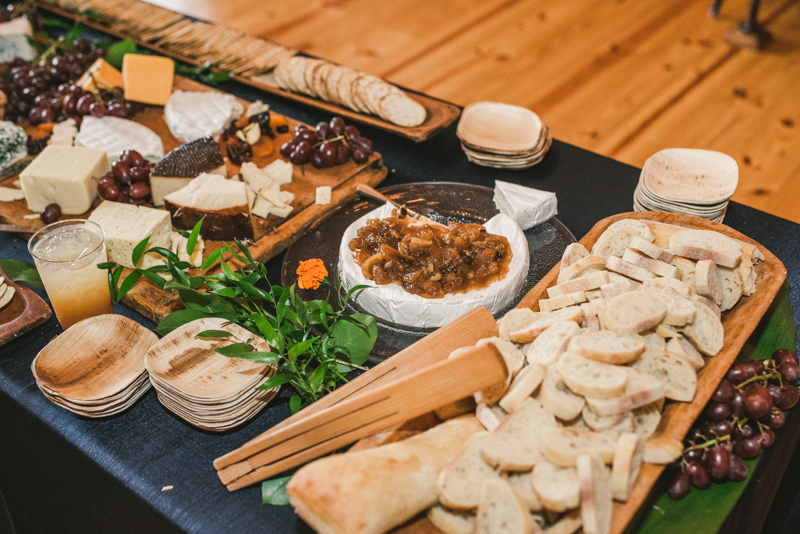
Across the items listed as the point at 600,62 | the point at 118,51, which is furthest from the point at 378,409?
the point at 600,62

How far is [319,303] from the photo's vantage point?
4.57ft

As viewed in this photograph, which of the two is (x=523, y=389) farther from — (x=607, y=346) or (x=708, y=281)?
(x=708, y=281)

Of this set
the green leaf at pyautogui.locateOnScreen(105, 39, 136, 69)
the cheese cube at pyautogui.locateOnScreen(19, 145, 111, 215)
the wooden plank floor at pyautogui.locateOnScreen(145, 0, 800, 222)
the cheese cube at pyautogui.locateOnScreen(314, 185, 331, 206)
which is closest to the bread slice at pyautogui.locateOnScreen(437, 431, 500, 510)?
the cheese cube at pyautogui.locateOnScreen(314, 185, 331, 206)

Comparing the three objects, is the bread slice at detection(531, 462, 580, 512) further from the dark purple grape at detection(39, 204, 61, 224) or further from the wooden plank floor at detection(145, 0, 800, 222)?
the wooden plank floor at detection(145, 0, 800, 222)

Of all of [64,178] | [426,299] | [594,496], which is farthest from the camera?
[64,178]

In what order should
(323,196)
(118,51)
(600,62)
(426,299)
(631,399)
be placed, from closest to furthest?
(631,399) → (426,299) → (323,196) → (118,51) → (600,62)

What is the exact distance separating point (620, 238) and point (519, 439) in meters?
0.62

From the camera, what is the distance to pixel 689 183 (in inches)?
67.2

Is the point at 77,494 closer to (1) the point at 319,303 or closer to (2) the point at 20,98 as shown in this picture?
(1) the point at 319,303

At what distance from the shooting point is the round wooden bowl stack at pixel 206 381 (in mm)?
1198

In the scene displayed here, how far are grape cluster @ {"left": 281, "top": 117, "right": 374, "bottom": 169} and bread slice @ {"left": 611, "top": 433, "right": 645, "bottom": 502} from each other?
53.8 inches

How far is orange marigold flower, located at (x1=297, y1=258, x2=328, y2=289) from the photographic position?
155 centimetres

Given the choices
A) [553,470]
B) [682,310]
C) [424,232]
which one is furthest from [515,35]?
[553,470]

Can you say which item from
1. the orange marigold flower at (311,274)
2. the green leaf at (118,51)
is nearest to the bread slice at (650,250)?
the orange marigold flower at (311,274)
